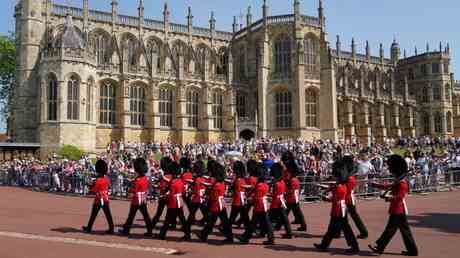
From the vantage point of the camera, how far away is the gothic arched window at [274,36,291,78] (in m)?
46.0

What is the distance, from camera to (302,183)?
18172 mm

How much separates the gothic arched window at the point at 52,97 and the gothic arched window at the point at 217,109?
15.6 meters

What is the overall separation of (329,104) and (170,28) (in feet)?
58.9

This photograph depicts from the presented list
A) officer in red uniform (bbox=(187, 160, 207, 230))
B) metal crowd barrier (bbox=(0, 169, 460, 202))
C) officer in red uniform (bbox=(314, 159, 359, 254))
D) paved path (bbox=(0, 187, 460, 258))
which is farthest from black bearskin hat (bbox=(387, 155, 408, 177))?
metal crowd barrier (bbox=(0, 169, 460, 202))

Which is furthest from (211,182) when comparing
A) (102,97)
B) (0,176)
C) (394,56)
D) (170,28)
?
(394,56)

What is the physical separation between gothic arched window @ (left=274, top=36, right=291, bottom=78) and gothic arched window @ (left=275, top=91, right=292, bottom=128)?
2.35 metres

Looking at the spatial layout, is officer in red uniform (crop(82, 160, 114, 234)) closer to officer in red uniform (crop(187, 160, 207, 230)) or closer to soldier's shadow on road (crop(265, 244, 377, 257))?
officer in red uniform (crop(187, 160, 207, 230))

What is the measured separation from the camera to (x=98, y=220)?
576 inches

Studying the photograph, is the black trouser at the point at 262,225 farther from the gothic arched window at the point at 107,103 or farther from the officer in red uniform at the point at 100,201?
the gothic arched window at the point at 107,103

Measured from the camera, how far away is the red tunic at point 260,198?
35.9 feet

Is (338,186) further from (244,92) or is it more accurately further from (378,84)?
(378,84)

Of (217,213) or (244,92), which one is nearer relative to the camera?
(217,213)

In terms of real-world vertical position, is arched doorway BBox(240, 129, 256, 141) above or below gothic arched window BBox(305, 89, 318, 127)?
below

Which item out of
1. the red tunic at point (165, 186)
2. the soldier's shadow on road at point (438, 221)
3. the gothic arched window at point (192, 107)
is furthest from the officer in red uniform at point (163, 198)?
the gothic arched window at point (192, 107)
